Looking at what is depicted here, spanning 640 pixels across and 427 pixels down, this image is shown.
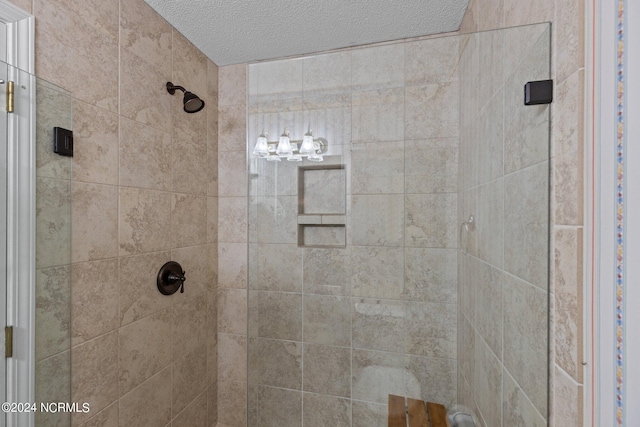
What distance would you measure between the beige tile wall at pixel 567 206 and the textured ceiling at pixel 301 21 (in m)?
0.88

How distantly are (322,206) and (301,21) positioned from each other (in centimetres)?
112

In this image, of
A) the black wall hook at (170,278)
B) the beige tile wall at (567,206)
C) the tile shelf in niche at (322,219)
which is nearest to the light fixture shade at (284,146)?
Result: the tile shelf in niche at (322,219)

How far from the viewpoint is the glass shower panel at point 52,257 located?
0.94 metres

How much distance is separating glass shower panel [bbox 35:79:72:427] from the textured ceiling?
0.84 metres

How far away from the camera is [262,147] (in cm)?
107

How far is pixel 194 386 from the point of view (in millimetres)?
1821

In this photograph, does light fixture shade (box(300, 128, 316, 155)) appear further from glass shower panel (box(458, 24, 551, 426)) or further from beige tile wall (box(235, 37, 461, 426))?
glass shower panel (box(458, 24, 551, 426))

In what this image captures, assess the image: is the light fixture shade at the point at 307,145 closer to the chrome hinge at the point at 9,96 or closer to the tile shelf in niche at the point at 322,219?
the tile shelf in niche at the point at 322,219

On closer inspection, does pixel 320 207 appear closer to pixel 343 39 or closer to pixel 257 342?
pixel 257 342

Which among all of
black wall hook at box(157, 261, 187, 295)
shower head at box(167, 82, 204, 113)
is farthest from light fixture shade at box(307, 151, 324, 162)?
black wall hook at box(157, 261, 187, 295)

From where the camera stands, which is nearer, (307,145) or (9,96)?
(9,96)

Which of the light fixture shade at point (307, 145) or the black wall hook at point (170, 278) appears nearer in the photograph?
the light fixture shade at point (307, 145)

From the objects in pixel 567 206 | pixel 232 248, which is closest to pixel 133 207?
pixel 232 248

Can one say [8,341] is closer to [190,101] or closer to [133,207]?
[133,207]
